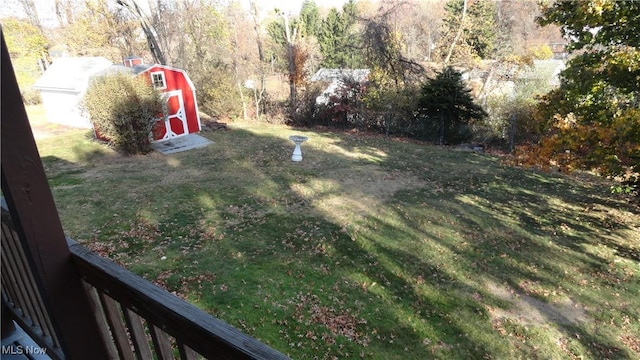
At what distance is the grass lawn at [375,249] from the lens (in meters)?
4.69

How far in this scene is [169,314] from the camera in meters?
1.09

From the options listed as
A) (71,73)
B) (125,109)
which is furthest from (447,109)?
(71,73)

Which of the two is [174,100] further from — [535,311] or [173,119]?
[535,311]

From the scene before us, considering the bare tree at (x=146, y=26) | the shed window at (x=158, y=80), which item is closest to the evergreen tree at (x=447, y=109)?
the shed window at (x=158, y=80)

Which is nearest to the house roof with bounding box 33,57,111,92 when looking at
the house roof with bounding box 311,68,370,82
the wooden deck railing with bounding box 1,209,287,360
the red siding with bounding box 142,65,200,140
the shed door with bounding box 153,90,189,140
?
the red siding with bounding box 142,65,200,140

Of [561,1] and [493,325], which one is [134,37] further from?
[493,325]

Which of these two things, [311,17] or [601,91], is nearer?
[601,91]

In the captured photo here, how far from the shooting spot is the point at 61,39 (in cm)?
2238

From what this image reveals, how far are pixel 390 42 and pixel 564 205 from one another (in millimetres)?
10917

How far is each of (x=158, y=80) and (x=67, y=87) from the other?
5.42 metres

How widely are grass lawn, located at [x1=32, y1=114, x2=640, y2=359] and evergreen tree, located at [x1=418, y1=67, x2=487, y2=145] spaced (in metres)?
4.90

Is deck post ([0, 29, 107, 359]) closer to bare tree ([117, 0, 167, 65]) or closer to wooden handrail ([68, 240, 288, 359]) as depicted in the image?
wooden handrail ([68, 240, 288, 359])

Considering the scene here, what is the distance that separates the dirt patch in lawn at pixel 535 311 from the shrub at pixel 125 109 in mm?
11646

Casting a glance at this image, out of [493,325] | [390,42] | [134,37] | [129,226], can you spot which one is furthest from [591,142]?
[134,37]
